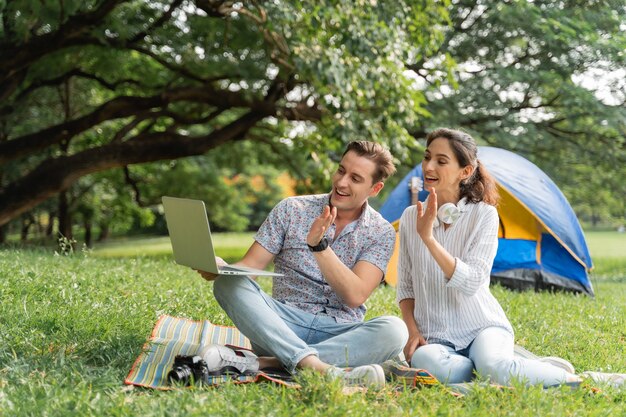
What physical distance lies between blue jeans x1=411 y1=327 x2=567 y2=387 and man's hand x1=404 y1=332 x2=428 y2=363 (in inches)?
5.7

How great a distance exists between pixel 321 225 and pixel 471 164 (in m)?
0.87

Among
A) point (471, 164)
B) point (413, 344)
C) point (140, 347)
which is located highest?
point (471, 164)

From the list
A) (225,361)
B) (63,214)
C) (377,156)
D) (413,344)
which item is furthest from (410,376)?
(63,214)

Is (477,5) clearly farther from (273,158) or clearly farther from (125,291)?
(125,291)

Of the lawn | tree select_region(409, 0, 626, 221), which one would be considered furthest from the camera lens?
tree select_region(409, 0, 626, 221)

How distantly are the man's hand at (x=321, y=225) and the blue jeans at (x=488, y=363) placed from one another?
700mm

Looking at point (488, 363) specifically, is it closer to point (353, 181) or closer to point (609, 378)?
point (609, 378)

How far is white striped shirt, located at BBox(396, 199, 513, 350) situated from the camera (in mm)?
3375

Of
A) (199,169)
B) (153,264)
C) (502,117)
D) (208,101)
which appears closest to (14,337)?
(153,264)

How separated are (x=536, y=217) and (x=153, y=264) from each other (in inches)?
148

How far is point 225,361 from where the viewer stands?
10.4ft

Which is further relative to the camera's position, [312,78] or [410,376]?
[312,78]

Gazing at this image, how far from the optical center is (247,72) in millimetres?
10844

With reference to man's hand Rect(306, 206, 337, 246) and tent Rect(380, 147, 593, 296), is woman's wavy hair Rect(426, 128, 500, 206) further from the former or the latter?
tent Rect(380, 147, 593, 296)
